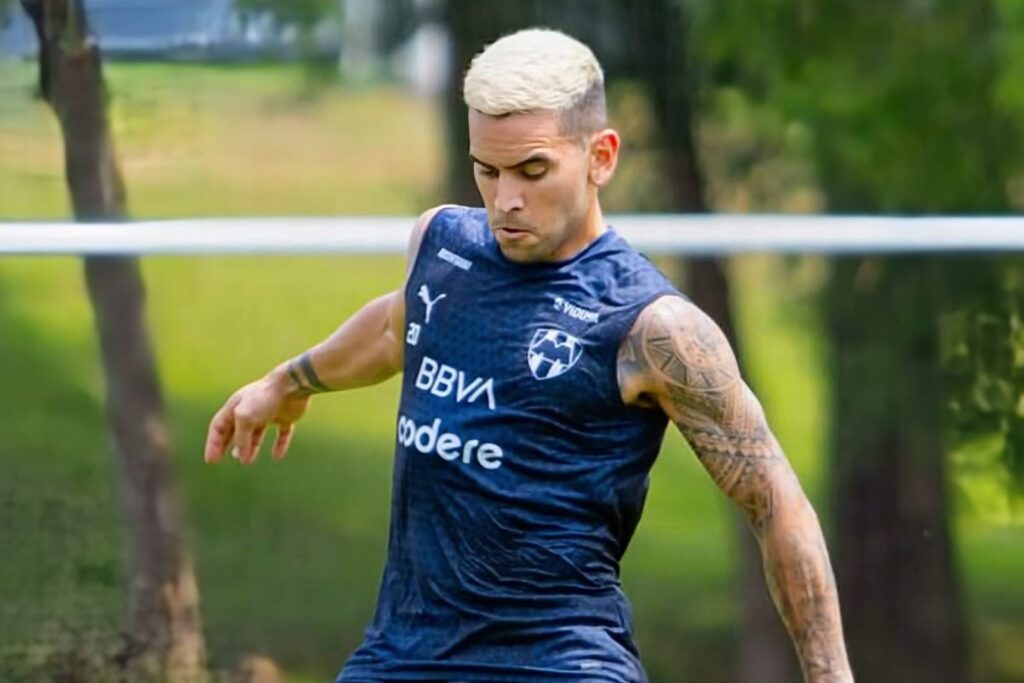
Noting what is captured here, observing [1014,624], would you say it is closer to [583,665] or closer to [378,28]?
[378,28]

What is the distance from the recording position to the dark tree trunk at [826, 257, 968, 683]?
5402 millimetres

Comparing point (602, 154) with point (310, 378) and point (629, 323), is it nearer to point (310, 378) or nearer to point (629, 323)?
point (629, 323)

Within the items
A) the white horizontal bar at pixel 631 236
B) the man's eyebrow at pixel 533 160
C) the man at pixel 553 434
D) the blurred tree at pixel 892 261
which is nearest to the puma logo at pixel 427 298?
the man at pixel 553 434

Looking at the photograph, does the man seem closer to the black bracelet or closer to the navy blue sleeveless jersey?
the navy blue sleeveless jersey

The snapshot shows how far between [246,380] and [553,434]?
267 cm

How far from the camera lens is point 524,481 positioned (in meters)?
2.71

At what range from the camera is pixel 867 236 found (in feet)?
15.9

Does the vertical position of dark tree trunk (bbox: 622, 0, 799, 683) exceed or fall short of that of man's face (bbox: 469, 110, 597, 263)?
it falls short

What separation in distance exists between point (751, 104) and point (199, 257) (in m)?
1.51

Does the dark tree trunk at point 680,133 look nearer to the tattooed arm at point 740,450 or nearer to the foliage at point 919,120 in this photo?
the foliage at point 919,120

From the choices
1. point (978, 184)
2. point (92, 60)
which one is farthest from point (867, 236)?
point (92, 60)

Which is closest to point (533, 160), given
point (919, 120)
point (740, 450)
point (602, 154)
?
point (602, 154)

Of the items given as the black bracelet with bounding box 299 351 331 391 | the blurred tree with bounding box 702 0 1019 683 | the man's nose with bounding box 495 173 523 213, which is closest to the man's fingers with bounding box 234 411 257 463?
the black bracelet with bounding box 299 351 331 391

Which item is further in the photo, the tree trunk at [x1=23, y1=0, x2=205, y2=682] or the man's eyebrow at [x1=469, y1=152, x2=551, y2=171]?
the tree trunk at [x1=23, y1=0, x2=205, y2=682]
